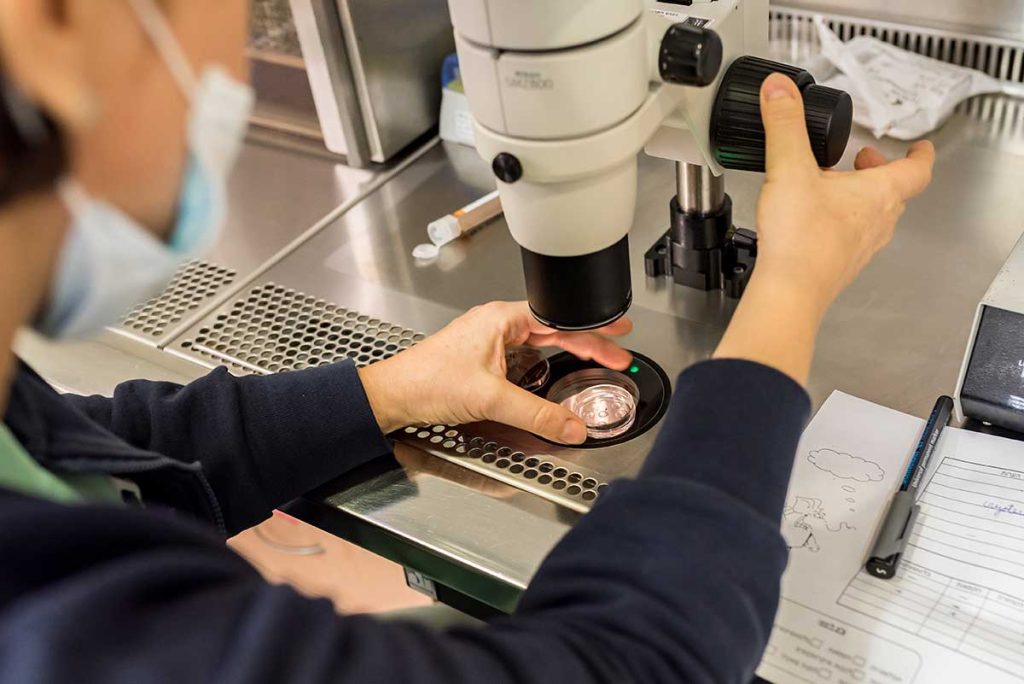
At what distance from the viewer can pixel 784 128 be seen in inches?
30.1

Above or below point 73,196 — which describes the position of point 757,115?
below

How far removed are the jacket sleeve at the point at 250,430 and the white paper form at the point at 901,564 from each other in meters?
0.38

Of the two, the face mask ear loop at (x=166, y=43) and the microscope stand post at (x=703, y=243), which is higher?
the face mask ear loop at (x=166, y=43)

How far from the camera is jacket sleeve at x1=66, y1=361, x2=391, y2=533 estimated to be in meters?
0.90

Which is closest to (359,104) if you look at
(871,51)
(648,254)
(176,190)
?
(648,254)

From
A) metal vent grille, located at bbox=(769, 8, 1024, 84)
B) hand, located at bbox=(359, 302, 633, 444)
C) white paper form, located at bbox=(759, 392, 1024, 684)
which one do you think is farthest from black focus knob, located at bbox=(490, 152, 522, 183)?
metal vent grille, located at bbox=(769, 8, 1024, 84)

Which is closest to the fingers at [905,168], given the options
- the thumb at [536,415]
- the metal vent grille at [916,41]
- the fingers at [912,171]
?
the fingers at [912,171]

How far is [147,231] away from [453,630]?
0.30 m

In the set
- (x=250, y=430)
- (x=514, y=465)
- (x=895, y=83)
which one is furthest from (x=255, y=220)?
(x=895, y=83)

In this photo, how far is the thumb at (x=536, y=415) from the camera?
91 centimetres

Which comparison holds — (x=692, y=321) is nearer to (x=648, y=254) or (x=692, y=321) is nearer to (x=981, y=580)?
(x=648, y=254)

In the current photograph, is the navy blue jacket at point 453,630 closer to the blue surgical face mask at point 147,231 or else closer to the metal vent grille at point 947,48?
the blue surgical face mask at point 147,231

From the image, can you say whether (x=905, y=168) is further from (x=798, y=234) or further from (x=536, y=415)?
(x=536, y=415)

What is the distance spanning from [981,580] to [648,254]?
1.58 ft
